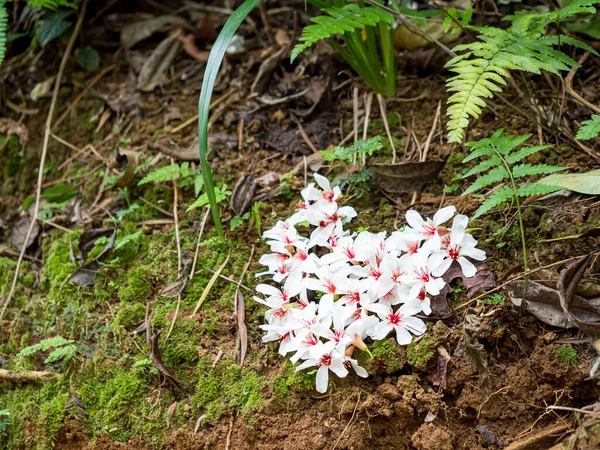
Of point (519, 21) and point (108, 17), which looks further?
point (108, 17)

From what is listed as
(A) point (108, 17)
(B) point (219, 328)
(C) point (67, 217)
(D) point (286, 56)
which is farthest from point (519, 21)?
(A) point (108, 17)

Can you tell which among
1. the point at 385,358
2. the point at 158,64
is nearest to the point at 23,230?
the point at 158,64

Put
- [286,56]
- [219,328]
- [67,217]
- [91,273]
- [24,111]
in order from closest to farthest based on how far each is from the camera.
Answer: [219,328]
[91,273]
[67,217]
[286,56]
[24,111]

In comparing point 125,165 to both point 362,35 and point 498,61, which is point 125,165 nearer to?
point 362,35

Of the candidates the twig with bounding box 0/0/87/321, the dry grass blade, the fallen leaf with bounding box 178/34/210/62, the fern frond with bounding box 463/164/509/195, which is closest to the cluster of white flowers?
the fern frond with bounding box 463/164/509/195

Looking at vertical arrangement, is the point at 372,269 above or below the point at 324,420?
above

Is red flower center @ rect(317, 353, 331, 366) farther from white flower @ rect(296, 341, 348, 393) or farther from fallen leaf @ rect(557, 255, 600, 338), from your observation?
fallen leaf @ rect(557, 255, 600, 338)

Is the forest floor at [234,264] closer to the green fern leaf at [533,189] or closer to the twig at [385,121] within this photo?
the twig at [385,121]

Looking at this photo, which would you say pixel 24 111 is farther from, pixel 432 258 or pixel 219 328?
pixel 432 258
